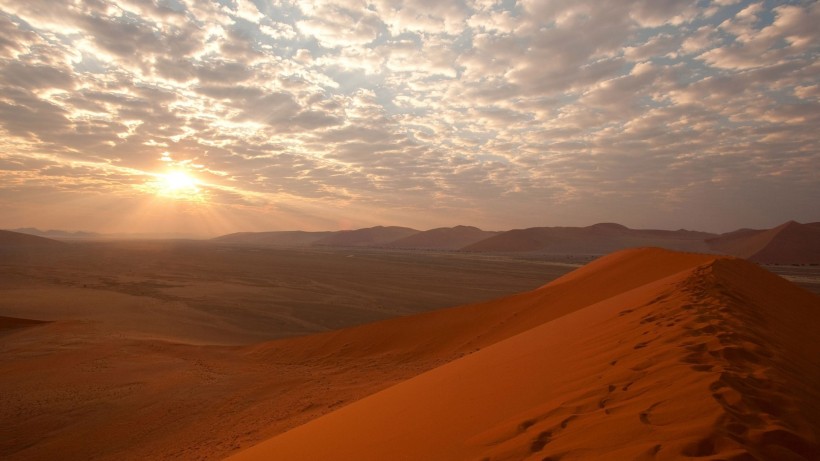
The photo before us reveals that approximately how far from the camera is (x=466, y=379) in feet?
16.3

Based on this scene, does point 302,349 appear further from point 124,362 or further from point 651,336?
point 651,336

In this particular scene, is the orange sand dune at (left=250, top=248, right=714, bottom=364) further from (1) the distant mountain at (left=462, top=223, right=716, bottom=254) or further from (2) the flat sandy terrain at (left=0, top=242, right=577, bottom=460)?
(1) the distant mountain at (left=462, top=223, right=716, bottom=254)

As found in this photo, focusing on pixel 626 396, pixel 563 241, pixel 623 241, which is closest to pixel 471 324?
pixel 626 396

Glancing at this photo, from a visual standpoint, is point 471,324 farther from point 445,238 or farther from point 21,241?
point 445,238

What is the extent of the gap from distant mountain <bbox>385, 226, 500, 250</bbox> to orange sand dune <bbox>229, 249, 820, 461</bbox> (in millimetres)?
154897

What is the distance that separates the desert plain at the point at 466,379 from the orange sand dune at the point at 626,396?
0.06ft

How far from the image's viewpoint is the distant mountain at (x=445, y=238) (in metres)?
167

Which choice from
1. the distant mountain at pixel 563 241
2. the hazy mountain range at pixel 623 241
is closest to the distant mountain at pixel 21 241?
the hazy mountain range at pixel 623 241

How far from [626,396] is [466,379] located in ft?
7.22

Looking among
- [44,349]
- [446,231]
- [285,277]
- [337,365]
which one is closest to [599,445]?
[337,365]

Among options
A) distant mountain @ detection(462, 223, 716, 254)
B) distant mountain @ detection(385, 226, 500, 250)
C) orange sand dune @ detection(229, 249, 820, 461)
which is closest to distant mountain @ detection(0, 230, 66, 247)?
distant mountain @ detection(462, 223, 716, 254)

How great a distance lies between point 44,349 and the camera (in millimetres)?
11609

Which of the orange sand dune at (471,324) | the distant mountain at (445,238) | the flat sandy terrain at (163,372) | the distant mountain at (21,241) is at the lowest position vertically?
the flat sandy terrain at (163,372)

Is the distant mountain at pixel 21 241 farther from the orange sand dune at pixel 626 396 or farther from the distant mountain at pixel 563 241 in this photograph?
the orange sand dune at pixel 626 396
